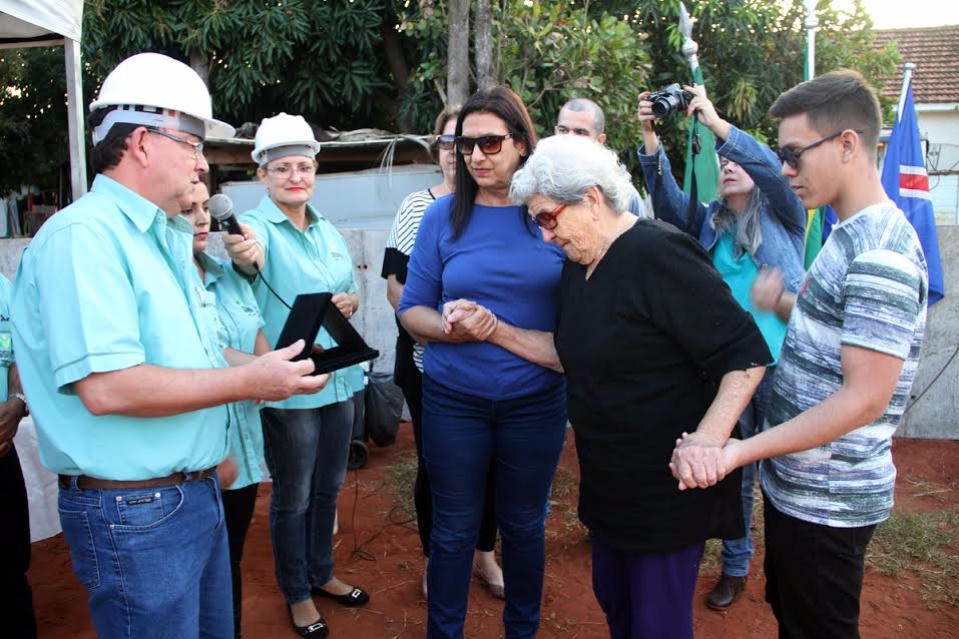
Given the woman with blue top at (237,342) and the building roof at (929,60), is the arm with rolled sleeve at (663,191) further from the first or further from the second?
the building roof at (929,60)

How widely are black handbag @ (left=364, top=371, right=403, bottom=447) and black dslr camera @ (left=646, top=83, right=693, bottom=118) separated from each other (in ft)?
10.1

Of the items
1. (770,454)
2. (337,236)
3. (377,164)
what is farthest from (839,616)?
(377,164)

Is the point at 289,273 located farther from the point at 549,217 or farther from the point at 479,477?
the point at 549,217

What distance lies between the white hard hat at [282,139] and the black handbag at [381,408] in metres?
2.75

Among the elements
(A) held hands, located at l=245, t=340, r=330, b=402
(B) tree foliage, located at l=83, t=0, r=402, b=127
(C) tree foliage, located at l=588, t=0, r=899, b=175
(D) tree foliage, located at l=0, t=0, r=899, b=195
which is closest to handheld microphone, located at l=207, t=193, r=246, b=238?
(A) held hands, located at l=245, t=340, r=330, b=402

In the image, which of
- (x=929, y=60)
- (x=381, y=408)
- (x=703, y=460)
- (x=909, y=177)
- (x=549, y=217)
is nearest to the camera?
(x=703, y=460)

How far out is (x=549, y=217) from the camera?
2.17m

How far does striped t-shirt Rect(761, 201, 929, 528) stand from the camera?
1796mm

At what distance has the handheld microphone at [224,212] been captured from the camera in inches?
106

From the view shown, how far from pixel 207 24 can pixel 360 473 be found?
6950mm

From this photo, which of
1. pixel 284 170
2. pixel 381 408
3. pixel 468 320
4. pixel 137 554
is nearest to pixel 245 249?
pixel 284 170

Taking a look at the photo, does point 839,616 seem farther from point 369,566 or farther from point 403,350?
point 369,566

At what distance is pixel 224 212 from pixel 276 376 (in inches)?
46.2

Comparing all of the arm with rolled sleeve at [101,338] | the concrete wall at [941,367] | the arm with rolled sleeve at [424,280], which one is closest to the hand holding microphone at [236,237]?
the arm with rolled sleeve at [424,280]
